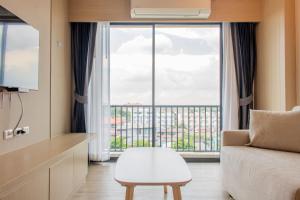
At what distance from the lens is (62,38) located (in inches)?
158

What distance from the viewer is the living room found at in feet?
7.28

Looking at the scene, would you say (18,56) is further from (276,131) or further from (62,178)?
(276,131)

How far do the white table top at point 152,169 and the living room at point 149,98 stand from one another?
0.01 meters

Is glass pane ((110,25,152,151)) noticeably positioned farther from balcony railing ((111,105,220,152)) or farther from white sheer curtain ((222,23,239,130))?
white sheer curtain ((222,23,239,130))

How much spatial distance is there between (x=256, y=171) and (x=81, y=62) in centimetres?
322

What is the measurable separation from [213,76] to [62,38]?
2.69 metres

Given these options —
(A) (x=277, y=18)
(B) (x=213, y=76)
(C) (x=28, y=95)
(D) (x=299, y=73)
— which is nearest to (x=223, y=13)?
(A) (x=277, y=18)

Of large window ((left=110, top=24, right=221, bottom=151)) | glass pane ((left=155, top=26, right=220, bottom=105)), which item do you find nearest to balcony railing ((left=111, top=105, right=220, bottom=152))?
large window ((left=110, top=24, right=221, bottom=151))

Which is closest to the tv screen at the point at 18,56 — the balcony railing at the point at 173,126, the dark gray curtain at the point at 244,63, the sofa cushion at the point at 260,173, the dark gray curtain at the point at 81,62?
the dark gray curtain at the point at 81,62

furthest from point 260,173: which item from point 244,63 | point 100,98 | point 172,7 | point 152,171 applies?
point 100,98

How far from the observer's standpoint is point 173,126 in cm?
527

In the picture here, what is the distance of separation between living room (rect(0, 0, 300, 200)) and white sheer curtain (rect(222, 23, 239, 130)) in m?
0.02

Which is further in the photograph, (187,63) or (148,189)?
(187,63)

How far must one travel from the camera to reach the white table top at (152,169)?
1.95m
